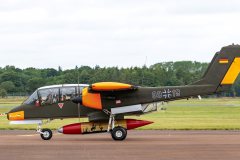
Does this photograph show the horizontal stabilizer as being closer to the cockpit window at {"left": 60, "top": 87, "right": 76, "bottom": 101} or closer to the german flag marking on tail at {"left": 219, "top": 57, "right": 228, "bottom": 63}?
the cockpit window at {"left": 60, "top": 87, "right": 76, "bottom": 101}

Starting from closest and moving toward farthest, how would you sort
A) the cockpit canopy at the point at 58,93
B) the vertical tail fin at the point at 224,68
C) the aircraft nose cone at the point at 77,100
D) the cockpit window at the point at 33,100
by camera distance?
1. the aircraft nose cone at the point at 77,100
2. the vertical tail fin at the point at 224,68
3. the cockpit canopy at the point at 58,93
4. the cockpit window at the point at 33,100

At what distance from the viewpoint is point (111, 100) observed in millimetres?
16188

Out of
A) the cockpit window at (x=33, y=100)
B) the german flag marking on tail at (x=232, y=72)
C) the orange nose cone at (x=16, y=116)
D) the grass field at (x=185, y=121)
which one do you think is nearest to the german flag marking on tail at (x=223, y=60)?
the german flag marking on tail at (x=232, y=72)

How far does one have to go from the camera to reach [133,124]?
16.5m

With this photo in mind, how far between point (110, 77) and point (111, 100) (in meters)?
5.70

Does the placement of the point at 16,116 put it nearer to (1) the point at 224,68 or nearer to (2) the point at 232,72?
(1) the point at 224,68

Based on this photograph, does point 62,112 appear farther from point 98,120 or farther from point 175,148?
point 175,148

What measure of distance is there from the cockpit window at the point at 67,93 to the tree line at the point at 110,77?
1.27 meters

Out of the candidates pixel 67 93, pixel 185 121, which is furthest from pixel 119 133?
pixel 185 121

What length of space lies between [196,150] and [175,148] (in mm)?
879

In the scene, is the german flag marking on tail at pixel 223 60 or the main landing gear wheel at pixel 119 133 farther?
the german flag marking on tail at pixel 223 60

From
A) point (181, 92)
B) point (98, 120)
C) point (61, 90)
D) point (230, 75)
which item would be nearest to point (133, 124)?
point (98, 120)

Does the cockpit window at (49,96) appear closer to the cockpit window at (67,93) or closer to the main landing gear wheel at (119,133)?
the cockpit window at (67,93)

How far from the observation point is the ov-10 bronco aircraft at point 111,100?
16094mm
